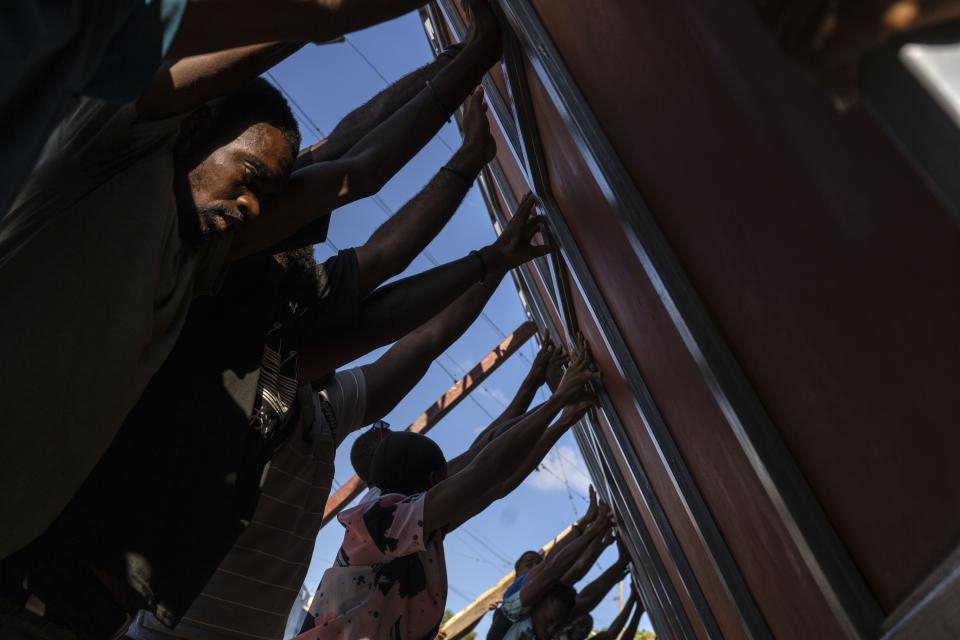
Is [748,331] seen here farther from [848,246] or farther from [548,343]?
[548,343]

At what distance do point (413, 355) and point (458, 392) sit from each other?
5.54 metres


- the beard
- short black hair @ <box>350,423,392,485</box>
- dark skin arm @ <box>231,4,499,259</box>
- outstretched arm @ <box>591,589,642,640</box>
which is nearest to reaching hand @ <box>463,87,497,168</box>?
dark skin arm @ <box>231,4,499,259</box>

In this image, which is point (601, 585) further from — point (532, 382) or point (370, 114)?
point (370, 114)

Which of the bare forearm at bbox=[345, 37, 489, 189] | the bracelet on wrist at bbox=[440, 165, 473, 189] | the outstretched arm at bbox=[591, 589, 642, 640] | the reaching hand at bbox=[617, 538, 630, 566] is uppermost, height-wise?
the bare forearm at bbox=[345, 37, 489, 189]

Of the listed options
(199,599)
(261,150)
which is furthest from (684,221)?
(199,599)

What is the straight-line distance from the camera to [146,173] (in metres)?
1.34

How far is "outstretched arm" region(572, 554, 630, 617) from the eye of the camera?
26.5ft

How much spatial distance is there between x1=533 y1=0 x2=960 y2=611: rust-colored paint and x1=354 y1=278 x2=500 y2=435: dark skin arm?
4.92 ft

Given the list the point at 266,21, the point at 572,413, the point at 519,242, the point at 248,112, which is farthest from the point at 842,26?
the point at 572,413

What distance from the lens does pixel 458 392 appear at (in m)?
8.29

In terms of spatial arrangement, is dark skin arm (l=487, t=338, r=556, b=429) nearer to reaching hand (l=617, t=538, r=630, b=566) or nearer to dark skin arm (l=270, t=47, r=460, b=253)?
dark skin arm (l=270, t=47, r=460, b=253)

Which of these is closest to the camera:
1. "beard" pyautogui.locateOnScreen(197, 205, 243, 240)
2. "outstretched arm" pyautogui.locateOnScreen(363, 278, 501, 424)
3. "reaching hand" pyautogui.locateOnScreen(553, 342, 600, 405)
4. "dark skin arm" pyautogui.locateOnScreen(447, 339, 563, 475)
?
"beard" pyautogui.locateOnScreen(197, 205, 243, 240)

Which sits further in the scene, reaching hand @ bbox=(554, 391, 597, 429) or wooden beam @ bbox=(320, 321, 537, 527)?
wooden beam @ bbox=(320, 321, 537, 527)

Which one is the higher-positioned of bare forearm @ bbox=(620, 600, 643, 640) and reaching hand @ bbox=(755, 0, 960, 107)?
reaching hand @ bbox=(755, 0, 960, 107)
